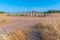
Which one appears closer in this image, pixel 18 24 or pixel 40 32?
pixel 40 32

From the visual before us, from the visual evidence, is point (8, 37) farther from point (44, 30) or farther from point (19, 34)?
point (44, 30)

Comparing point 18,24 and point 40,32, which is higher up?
point 18,24

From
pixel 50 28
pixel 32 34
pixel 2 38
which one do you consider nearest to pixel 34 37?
pixel 32 34

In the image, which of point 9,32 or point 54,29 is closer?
point 9,32

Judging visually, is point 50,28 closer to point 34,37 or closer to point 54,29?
point 54,29

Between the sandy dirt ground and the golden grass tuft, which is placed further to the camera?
the sandy dirt ground

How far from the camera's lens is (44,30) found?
14.8 m

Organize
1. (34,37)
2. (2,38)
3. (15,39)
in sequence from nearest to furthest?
(2,38), (15,39), (34,37)

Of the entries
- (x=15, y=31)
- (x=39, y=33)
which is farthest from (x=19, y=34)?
(x=39, y=33)

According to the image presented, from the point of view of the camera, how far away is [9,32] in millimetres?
13633

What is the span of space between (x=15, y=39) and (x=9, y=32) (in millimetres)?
564

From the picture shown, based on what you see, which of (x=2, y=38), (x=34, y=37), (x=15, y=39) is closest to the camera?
(x=2, y=38)

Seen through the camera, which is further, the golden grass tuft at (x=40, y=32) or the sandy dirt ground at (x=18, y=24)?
the sandy dirt ground at (x=18, y=24)

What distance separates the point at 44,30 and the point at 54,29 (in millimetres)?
603
